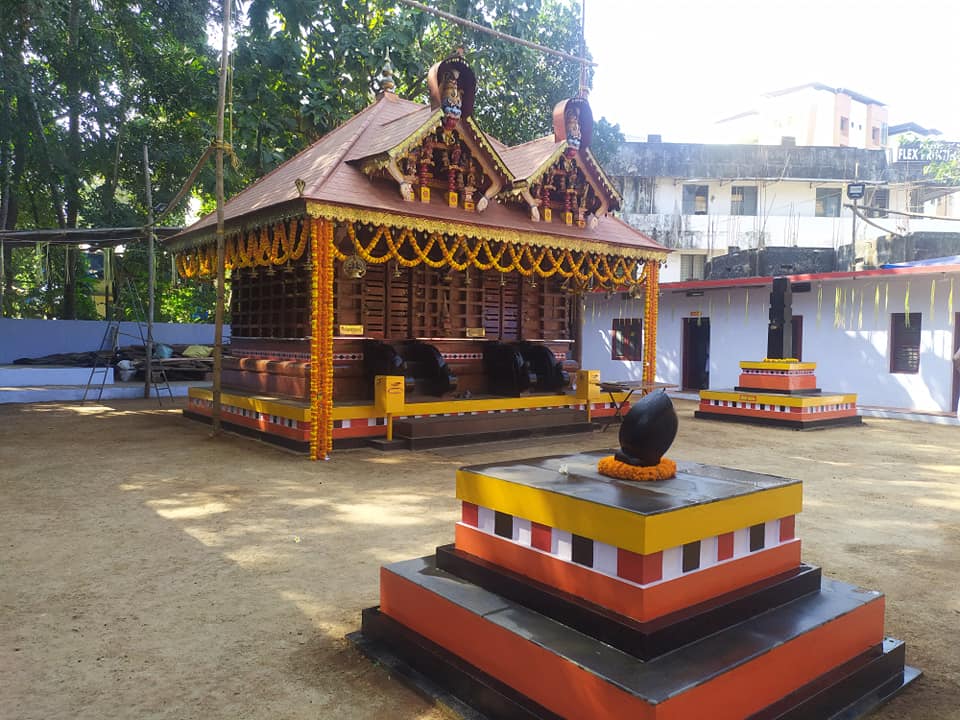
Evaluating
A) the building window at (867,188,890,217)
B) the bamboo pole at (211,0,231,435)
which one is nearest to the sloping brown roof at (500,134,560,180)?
the bamboo pole at (211,0,231,435)

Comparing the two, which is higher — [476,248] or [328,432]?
[476,248]

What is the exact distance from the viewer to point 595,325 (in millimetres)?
21344

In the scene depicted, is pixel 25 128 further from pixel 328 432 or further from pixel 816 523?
pixel 816 523

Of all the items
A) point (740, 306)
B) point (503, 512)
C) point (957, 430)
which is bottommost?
point (957, 430)

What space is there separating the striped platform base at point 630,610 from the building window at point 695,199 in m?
29.1

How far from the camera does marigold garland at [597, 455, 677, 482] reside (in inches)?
133

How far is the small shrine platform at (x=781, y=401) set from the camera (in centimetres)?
1265

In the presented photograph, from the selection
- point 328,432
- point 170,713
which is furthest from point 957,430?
point 170,713

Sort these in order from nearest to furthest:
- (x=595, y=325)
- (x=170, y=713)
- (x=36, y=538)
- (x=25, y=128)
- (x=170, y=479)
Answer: (x=170, y=713) → (x=36, y=538) → (x=170, y=479) → (x=25, y=128) → (x=595, y=325)

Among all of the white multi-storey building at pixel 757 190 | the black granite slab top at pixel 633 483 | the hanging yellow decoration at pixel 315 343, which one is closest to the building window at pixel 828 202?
the white multi-storey building at pixel 757 190

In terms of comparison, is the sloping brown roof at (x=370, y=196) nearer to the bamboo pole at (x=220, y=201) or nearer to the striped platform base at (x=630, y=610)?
the bamboo pole at (x=220, y=201)

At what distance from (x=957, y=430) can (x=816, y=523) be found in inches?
333

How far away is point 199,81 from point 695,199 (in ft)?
69.6

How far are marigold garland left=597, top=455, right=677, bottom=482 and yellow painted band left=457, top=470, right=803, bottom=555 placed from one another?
0.44m
